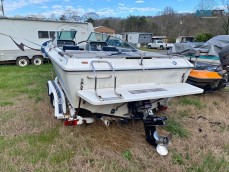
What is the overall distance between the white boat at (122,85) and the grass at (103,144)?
0.89 ft

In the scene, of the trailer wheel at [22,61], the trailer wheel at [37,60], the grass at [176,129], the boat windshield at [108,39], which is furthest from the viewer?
the trailer wheel at [37,60]

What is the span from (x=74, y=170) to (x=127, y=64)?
5.02ft

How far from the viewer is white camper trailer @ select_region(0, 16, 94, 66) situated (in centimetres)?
988

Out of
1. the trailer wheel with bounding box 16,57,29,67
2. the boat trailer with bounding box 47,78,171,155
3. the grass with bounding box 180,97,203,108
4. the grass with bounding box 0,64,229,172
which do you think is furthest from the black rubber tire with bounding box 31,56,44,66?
the boat trailer with bounding box 47,78,171,155

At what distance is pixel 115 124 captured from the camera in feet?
12.1

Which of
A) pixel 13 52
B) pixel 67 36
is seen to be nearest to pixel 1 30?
pixel 13 52

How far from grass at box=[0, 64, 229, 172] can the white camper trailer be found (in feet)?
20.7

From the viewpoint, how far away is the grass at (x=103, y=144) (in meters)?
2.65

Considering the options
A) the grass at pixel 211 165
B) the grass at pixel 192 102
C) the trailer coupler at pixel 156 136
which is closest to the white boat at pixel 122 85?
the trailer coupler at pixel 156 136

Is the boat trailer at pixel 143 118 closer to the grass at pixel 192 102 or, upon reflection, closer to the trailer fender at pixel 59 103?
the trailer fender at pixel 59 103

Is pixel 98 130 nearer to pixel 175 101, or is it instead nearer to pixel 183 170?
pixel 183 170

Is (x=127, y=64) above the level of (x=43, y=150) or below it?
above

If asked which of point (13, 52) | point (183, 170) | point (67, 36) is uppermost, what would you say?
point (67, 36)

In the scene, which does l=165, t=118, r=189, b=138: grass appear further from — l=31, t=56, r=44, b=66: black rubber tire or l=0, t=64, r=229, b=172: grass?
l=31, t=56, r=44, b=66: black rubber tire
